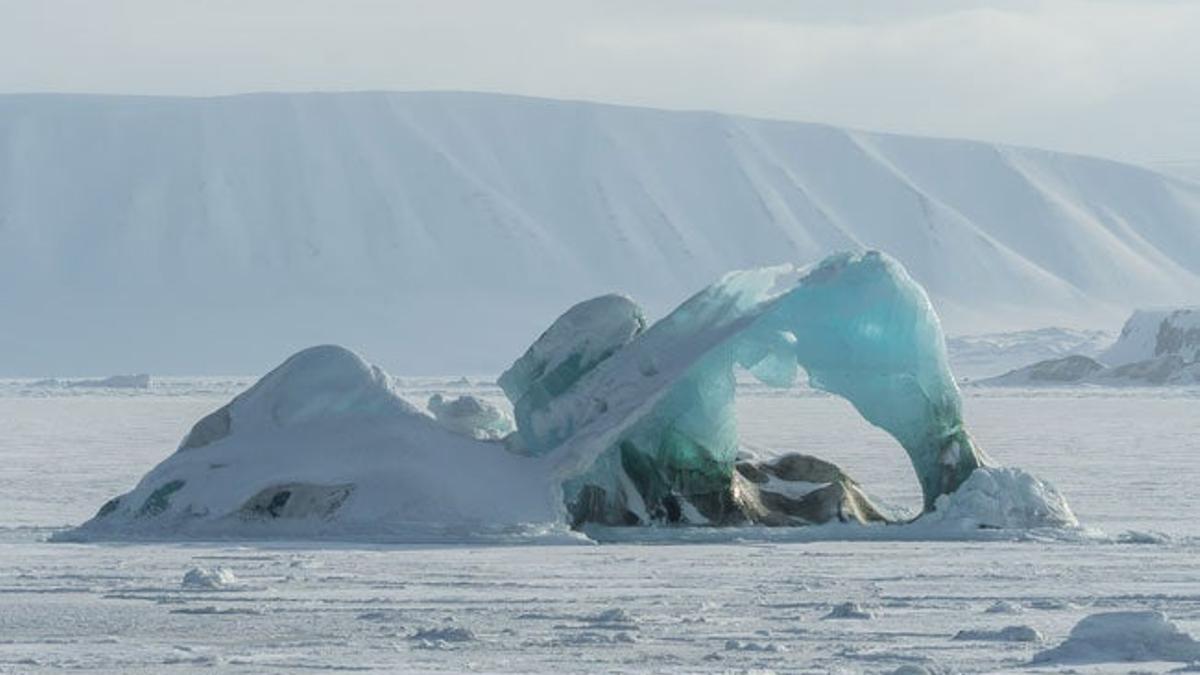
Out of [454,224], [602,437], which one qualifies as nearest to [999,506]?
[602,437]

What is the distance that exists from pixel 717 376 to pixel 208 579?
13.3 ft

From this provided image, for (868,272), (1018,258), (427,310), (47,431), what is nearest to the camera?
(868,272)

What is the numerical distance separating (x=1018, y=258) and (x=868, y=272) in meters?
79.8

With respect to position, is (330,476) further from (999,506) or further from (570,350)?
(999,506)

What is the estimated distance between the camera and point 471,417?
16.1m

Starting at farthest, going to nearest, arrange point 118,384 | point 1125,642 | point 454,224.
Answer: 1. point 454,224
2. point 118,384
3. point 1125,642

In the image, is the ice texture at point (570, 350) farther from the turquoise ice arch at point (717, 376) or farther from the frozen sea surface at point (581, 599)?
the frozen sea surface at point (581, 599)

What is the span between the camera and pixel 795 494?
1617 centimetres

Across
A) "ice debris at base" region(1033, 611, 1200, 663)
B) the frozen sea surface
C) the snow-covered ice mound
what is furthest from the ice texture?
"ice debris at base" region(1033, 611, 1200, 663)

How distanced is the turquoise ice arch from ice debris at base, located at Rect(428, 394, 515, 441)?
1.10 ft

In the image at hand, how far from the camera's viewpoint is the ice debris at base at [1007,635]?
9938 mm

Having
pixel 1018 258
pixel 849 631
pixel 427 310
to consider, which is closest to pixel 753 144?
pixel 1018 258

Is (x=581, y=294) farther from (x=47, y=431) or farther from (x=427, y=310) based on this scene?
(x=47, y=431)

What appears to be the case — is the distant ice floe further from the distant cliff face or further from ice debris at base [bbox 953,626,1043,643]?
ice debris at base [bbox 953,626,1043,643]
